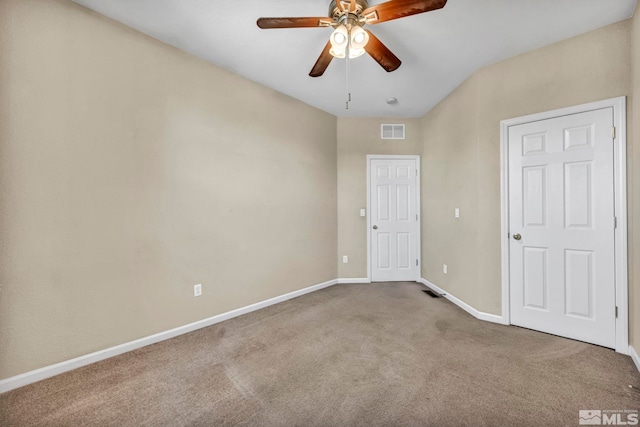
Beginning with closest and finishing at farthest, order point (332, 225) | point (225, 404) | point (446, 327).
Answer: point (225, 404) < point (446, 327) < point (332, 225)

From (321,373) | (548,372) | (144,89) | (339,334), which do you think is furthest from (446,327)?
(144,89)

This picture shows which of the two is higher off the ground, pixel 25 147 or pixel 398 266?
pixel 25 147

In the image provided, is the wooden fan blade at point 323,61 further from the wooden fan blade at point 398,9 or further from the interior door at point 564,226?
the interior door at point 564,226

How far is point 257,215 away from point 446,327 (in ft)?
7.83

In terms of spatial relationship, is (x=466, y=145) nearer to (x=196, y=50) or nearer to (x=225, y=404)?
(x=196, y=50)

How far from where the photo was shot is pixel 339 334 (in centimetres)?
257

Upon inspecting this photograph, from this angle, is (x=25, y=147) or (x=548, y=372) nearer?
(x=25, y=147)

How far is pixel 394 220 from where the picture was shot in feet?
→ 14.5

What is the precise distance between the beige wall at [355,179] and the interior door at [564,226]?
76.4 inches

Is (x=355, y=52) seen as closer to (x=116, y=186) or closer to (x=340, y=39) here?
(x=340, y=39)

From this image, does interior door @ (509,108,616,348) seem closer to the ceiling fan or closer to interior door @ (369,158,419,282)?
interior door @ (369,158,419,282)

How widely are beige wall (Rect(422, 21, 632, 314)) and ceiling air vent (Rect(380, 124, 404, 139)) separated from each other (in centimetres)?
47

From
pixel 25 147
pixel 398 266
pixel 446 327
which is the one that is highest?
pixel 25 147

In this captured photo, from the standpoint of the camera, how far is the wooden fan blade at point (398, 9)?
1.56m
